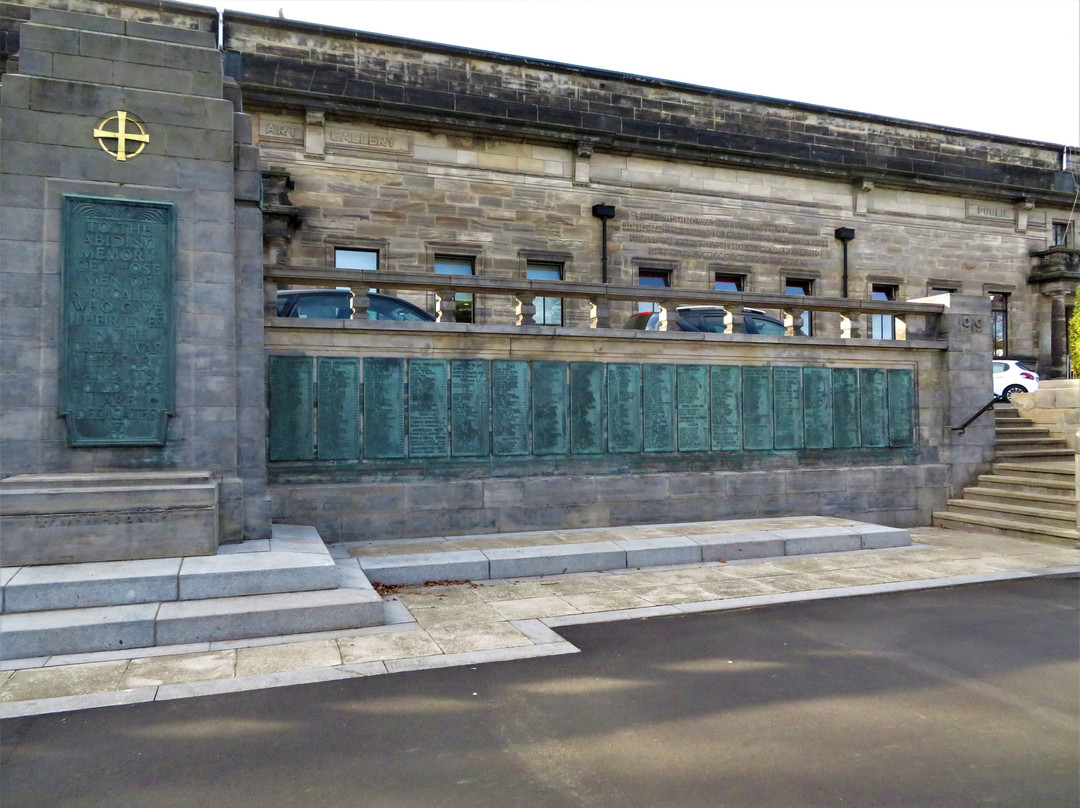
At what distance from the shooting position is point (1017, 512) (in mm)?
11773

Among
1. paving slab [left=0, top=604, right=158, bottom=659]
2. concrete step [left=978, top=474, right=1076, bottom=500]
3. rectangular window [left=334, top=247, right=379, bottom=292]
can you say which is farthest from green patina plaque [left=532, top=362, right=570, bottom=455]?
rectangular window [left=334, top=247, right=379, bottom=292]

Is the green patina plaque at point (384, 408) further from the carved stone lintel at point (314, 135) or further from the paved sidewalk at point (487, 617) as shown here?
the carved stone lintel at point (314, 135)

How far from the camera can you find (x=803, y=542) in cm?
984

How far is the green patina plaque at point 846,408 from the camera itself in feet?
40.5

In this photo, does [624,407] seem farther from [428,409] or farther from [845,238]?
[845,238]

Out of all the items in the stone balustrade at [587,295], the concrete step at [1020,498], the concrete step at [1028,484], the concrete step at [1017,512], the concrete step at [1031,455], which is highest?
the stone balustrade at [587,295]

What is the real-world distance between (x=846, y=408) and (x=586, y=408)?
4.76 m

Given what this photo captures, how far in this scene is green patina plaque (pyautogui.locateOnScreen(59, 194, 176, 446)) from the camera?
291 inches

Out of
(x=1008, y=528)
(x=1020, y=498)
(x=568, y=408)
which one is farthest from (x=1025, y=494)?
(x=568, y=408)

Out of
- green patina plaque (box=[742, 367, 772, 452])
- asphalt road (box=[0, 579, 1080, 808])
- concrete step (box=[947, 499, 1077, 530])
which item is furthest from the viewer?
green patina plaque (box=[742, 367, 772, 452])

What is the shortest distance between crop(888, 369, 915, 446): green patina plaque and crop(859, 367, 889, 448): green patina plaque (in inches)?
4.4

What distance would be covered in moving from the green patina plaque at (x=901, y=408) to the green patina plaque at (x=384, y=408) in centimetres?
846

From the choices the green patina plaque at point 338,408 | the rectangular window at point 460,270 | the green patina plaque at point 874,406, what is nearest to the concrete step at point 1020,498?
the green patina plaque at point 874,406

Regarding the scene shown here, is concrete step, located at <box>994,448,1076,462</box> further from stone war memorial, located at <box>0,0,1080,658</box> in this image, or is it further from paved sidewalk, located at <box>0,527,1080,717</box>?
paved sidewalk, located at <box>0,527,1080,717</box>
